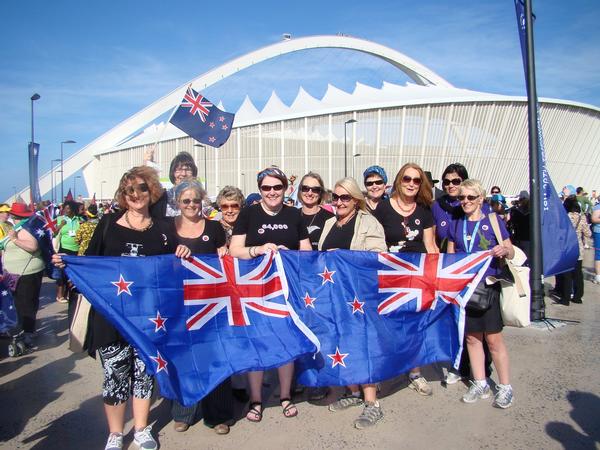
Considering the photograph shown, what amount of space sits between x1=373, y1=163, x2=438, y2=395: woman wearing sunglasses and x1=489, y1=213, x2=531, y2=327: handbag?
683 mm

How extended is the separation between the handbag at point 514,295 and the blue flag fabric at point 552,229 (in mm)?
3042

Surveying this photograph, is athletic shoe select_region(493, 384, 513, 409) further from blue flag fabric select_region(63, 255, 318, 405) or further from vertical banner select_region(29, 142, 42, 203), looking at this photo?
vertical banner select_region(29, 142, 42, 203)

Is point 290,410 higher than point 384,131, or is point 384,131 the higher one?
point 384,131

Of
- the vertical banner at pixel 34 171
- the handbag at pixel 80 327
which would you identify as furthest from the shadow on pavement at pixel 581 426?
the vertical banner at pixel 34 171

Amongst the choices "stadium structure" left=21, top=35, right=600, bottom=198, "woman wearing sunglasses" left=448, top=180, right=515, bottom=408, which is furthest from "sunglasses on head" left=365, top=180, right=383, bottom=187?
"stadium structure" left=21, top=35, right=600, bottom=198

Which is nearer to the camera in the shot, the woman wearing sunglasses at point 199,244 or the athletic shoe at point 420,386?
the woman wearing sunglasses at point 199,244

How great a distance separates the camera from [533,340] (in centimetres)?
630

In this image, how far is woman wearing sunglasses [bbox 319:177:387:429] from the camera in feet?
14.2

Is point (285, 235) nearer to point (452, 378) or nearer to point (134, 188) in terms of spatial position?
point (134, 188)

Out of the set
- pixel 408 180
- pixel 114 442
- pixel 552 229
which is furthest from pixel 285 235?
pixel 552 229

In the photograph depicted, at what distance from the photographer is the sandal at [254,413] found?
4.06m

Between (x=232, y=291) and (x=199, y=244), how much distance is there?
532mm

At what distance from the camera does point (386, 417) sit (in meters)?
4.09

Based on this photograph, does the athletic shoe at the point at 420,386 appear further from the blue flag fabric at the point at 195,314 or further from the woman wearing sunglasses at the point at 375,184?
the woman wearing sunglasses at the point at 375,184
